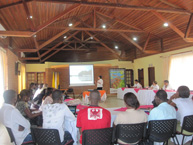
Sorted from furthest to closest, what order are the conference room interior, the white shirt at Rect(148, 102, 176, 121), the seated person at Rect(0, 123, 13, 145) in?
the conference room interior → the seated person at Rect(0, 123, 13, 145) → the white shirt at Rect(148, 102, 176, 121)

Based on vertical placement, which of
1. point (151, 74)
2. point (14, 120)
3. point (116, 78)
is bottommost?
point (14, 120)

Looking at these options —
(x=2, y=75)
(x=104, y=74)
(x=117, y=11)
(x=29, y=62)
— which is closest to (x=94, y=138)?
(x=2, y=75)

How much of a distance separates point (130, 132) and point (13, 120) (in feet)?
5.04

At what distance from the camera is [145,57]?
11.0 m

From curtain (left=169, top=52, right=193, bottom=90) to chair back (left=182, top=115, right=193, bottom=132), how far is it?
5.77 m

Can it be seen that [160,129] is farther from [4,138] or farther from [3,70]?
[3,70]

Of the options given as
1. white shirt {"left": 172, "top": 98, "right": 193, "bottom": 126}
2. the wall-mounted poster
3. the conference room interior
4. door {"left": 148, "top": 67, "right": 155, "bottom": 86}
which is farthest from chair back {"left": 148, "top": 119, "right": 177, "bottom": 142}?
the wall-mounted poster

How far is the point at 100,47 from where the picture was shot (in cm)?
1337

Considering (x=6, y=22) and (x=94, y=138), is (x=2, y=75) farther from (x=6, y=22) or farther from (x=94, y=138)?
(x=94, y=138)

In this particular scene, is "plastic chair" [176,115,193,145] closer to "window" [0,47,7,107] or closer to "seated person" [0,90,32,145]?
"seated person" [0,90,32,145]

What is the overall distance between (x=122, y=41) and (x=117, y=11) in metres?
4.36

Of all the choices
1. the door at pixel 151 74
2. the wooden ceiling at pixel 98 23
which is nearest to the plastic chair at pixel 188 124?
the wooden ceiling at pixel 98 23

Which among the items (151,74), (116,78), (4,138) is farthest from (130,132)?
A: (116,78)

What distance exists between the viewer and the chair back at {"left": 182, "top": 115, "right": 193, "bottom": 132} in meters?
2.36
